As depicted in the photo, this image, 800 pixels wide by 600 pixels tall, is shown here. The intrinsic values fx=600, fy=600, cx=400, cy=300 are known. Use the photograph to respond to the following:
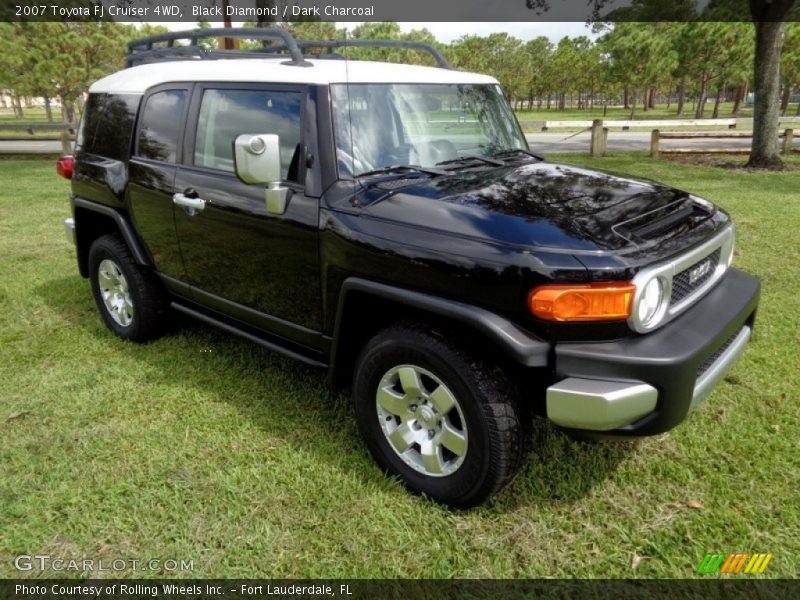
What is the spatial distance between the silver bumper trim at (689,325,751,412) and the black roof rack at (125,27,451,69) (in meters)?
2.40

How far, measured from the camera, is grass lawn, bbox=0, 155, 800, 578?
2.48m

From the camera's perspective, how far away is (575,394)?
2182 mm

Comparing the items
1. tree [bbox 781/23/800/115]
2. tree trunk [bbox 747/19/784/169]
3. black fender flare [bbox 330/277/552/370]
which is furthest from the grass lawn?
tree [bbox 781/23/800/115]

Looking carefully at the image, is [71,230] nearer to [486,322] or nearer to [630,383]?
[486,322]

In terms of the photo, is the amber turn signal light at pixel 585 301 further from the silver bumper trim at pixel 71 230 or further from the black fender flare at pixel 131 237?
the silver bumper trim at pixel 71 230

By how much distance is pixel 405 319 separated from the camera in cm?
273

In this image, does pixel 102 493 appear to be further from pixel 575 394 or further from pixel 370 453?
pixel 575 394

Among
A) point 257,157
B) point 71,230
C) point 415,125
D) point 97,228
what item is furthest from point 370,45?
point 71,230

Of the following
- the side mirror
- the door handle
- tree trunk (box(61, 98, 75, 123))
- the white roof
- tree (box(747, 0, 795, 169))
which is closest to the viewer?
the side mirror

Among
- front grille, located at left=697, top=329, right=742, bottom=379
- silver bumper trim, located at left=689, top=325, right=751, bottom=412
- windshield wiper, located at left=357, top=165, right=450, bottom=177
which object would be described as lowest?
silver bumper trim, located at left=689, top=325, right=751, bottom=412

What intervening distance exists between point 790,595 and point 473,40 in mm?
62909

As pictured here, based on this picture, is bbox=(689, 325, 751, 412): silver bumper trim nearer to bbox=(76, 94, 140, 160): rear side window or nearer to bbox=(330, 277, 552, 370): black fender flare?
bbox=(330, 277, 552, 370): black fender flare

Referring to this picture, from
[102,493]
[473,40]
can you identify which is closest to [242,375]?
[102,493]

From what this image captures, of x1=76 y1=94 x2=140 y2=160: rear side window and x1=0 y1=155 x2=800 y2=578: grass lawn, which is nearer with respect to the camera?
x1=0 y1=155 x2=800 y2=578: grass lawn
